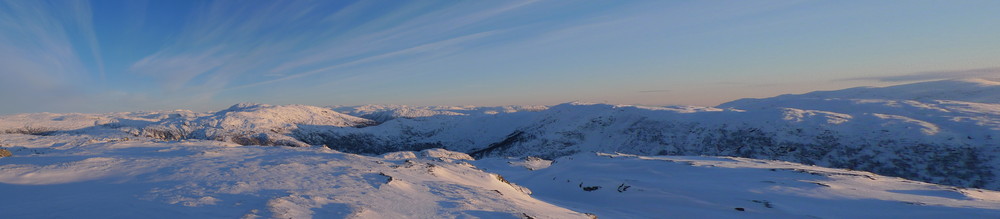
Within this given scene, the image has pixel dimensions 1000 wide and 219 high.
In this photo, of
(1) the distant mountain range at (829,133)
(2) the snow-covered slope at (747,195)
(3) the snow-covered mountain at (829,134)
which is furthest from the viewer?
(1) the distant mountain range at (829,133)

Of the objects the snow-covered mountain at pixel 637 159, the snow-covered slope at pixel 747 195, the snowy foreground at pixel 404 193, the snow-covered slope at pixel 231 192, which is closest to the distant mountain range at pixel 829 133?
the snow-covered mountain at pixel 637 159

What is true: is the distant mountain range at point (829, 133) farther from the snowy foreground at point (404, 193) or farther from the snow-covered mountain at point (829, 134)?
the snowy foreground at point (404, 193)

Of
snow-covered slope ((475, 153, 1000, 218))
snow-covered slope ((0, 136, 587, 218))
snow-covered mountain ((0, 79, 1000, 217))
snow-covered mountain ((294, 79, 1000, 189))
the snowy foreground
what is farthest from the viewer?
snow-covered mountain ((294, 79, 1000, 189))

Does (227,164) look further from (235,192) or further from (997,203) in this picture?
(997,203)

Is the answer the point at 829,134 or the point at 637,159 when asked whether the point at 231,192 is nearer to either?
the point at 637,159

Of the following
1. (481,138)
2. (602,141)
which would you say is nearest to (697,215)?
(602,141)

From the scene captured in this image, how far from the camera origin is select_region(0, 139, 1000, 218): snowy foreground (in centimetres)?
805

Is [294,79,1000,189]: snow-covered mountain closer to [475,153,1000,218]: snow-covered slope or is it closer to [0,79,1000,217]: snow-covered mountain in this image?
[0,79,1000,217]: snow-covered mountain

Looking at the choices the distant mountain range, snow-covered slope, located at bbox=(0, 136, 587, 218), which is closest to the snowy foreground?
snow-covered slope, located at bbox=(0, 136, 587, 218)

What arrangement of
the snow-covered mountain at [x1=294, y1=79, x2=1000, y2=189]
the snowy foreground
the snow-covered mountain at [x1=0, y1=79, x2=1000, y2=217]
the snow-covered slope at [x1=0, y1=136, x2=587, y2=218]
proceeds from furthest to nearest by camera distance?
the snow-covered mountain at [x1=294, y1=79, x2=1000, y2=189] → the snow-covered mountain at [x1=0, y1=79, x2=1000, y2=217] → the snowy foreground → the snow-covered slope at [x1=0, y1=136, x2=587, y2=218]

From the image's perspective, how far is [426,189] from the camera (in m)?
11.7

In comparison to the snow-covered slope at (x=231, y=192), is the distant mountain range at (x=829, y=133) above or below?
below

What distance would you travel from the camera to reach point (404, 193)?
10.6 meters

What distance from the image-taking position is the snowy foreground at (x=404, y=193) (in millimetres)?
8047
